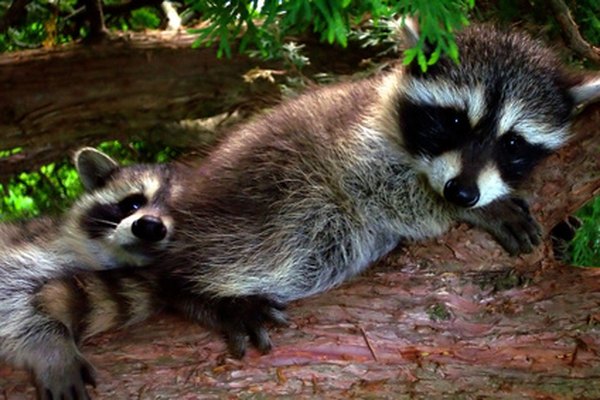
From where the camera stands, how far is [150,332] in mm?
2281

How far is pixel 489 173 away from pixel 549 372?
0.55m

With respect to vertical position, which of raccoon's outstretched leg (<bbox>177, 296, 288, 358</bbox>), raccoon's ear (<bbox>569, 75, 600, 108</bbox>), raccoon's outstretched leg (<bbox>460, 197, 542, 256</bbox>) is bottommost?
raccoon's outstretched leg (<bbox>177, 296, 288, 358</bbox>)

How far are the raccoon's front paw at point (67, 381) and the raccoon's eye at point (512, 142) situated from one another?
4.23 ft

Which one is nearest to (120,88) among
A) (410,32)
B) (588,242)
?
(410,32)

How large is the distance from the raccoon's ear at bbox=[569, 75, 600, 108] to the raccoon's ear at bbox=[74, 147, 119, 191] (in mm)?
1691

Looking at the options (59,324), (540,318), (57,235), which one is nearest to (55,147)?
(57,235)

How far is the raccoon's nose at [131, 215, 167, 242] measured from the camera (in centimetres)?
265

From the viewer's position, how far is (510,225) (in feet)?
8.21

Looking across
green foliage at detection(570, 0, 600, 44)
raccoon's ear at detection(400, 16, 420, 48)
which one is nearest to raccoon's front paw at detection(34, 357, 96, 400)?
raccoon's ear at detection(400, 16, 420, 48)

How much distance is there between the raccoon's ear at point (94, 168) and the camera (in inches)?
127

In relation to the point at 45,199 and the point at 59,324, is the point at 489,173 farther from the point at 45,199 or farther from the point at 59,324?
the point at 45,199

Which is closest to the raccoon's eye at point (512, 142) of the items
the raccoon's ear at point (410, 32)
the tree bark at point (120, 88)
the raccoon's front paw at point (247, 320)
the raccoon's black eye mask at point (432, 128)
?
the raccoon's black eye mask at point (432, 128)

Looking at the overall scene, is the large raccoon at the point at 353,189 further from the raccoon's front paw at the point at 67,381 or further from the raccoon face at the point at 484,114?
the raccoon's front paw at the point at 67,381

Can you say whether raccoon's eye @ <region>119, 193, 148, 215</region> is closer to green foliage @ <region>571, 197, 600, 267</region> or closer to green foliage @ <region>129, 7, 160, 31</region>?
green foliage @ <region>571, 197, 600, 267</region>
